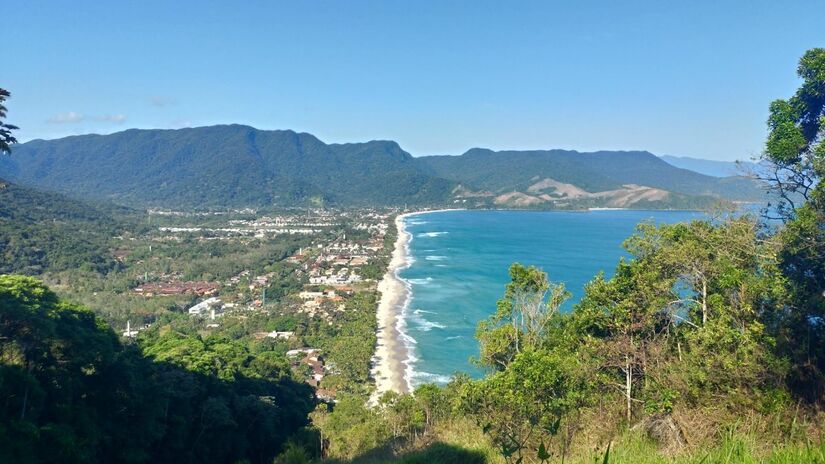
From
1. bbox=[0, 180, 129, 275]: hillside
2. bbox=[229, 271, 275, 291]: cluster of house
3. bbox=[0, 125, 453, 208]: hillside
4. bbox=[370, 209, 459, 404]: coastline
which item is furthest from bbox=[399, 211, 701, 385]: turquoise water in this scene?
bbox=[0, 125, 453, 208]: hillside

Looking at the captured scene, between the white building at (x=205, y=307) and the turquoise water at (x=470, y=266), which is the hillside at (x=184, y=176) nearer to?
the turquoise water at (x=470, y=266)

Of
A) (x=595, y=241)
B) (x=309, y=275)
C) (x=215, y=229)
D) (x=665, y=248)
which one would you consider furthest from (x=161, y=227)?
(x=665, y=248)

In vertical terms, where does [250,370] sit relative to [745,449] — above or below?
below

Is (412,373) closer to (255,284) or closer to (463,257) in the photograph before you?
(255,284)

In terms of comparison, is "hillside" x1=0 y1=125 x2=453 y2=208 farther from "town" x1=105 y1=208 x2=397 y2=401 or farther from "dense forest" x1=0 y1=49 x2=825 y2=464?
"dense forest" x1=0 y1=49 x2=825 y2=464

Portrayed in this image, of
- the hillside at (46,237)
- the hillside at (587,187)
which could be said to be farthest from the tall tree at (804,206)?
the hillside at (587,187)
